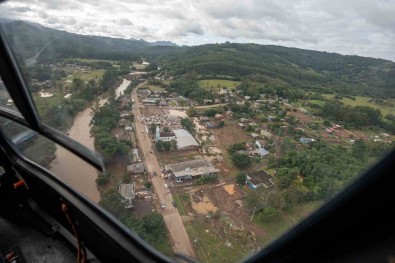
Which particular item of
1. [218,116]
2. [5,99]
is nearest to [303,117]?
[218,116]

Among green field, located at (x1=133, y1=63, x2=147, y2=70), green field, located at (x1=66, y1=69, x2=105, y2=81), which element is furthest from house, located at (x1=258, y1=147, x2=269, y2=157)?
green field, located at (x1=133, y1=63, x2=147, y2=70)

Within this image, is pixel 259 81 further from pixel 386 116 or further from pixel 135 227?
pixel 135 227

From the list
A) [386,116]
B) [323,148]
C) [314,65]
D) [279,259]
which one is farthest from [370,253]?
[314,65]

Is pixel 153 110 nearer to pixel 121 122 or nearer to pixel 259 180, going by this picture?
pixel 121 122

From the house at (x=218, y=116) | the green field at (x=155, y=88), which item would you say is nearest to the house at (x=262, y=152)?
the house at (x=218, y=116)

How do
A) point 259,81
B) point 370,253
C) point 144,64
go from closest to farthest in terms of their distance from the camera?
1. point 370,253
2. point 259,81
3. point 144,64

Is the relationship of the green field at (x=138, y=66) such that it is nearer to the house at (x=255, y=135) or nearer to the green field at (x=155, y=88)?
the green field at (x=155, y=88)

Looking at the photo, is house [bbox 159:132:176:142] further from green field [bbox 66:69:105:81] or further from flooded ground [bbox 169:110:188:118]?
green field [bbox 66:69:105:81]
